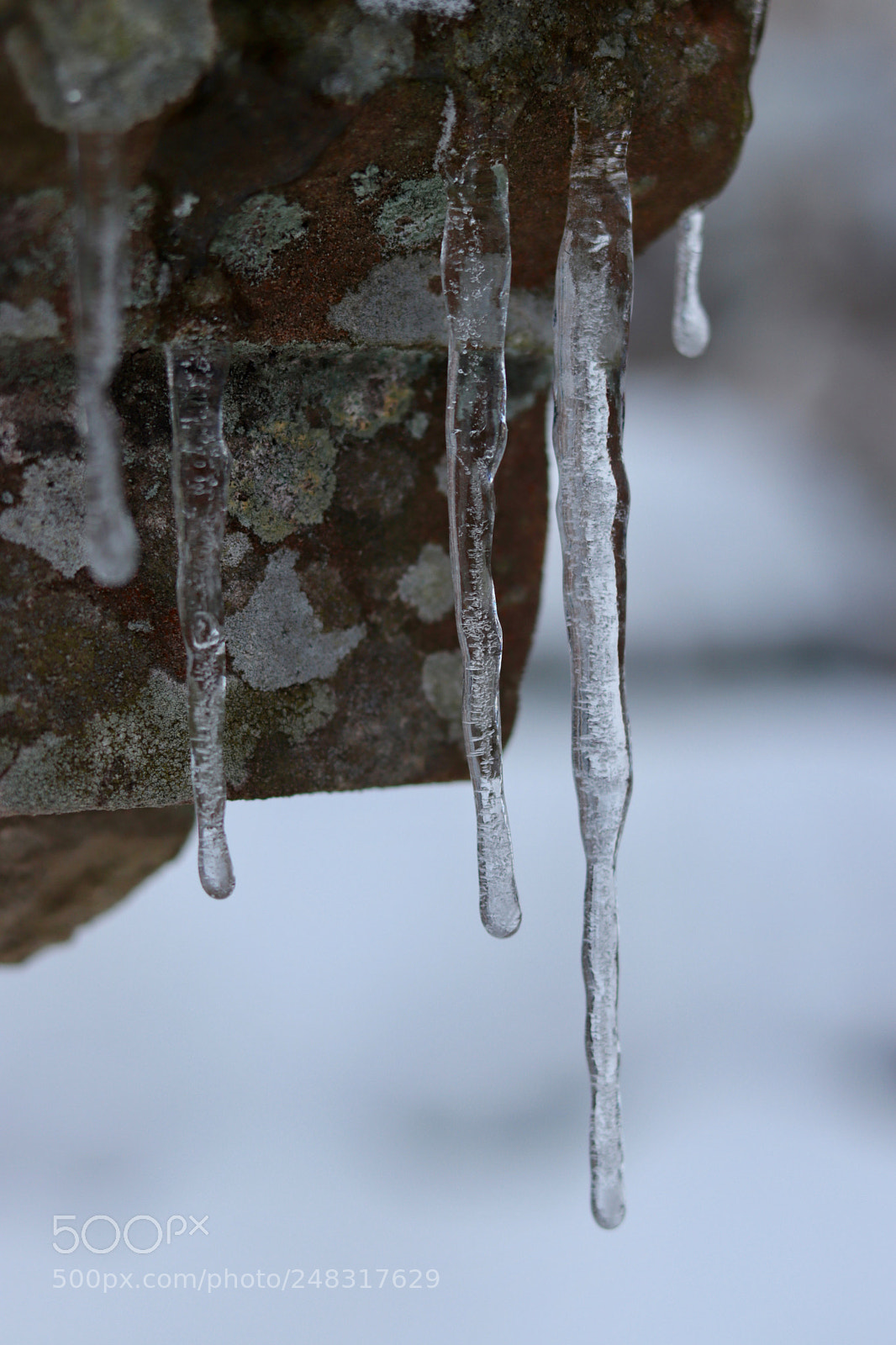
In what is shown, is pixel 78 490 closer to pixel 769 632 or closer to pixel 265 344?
pixel 265 344

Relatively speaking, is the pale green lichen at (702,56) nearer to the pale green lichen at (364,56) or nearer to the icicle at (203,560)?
the pale green lichen at (364,56)

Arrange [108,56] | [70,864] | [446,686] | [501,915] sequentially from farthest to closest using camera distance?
1. [70,864]
2. [446,686]
3. [501,915]
4. [108,56]

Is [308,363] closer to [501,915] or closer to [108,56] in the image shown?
[108,56]

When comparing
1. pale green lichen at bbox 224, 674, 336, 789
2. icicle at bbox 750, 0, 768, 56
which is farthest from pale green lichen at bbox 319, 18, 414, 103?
pale green lichen at bbox 224, 674, 336, 789

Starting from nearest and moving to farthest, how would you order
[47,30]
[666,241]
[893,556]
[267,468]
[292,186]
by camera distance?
[47,30]
[292,186]
[267,468]
[666,241]
[893,556]

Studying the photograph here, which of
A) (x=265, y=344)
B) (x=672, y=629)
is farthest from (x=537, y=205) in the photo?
(x=672, y=629)

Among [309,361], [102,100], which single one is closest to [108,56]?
[102,100]
